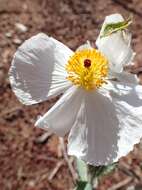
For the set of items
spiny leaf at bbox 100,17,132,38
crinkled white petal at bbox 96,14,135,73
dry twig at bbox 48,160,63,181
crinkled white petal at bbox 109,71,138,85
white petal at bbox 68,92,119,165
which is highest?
spiny leaf at bbox 100,17,132,38

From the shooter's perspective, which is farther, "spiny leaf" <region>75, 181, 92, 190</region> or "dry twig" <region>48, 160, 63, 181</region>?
"dry twig" <region>48, 160, 63, 181</region>

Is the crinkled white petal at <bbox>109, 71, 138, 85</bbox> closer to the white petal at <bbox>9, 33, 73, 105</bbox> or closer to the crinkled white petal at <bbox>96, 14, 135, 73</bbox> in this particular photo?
the crinkled white petal at <bbox>96, 14, 135, 73</bbox>

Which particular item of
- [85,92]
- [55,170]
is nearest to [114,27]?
[85,92]

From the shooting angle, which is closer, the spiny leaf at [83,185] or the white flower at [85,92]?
the white flower at [85,92]

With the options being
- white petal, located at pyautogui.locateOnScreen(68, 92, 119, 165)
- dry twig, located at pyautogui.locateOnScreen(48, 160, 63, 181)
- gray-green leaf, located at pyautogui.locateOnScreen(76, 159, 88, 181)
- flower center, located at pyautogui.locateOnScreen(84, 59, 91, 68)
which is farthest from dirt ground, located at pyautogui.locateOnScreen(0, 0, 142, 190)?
flower center, located at pyautogui.locateOnScreen(84, 59, 91, 68)

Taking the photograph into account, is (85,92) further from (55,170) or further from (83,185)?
(55,170)

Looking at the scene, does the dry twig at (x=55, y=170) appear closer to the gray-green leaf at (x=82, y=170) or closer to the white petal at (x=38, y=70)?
the gray-green leaf at (x=82, y=170)

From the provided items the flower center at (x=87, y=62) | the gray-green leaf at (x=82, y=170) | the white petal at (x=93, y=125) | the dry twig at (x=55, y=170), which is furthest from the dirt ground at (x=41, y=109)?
the flower center at (x=87, y=62)
